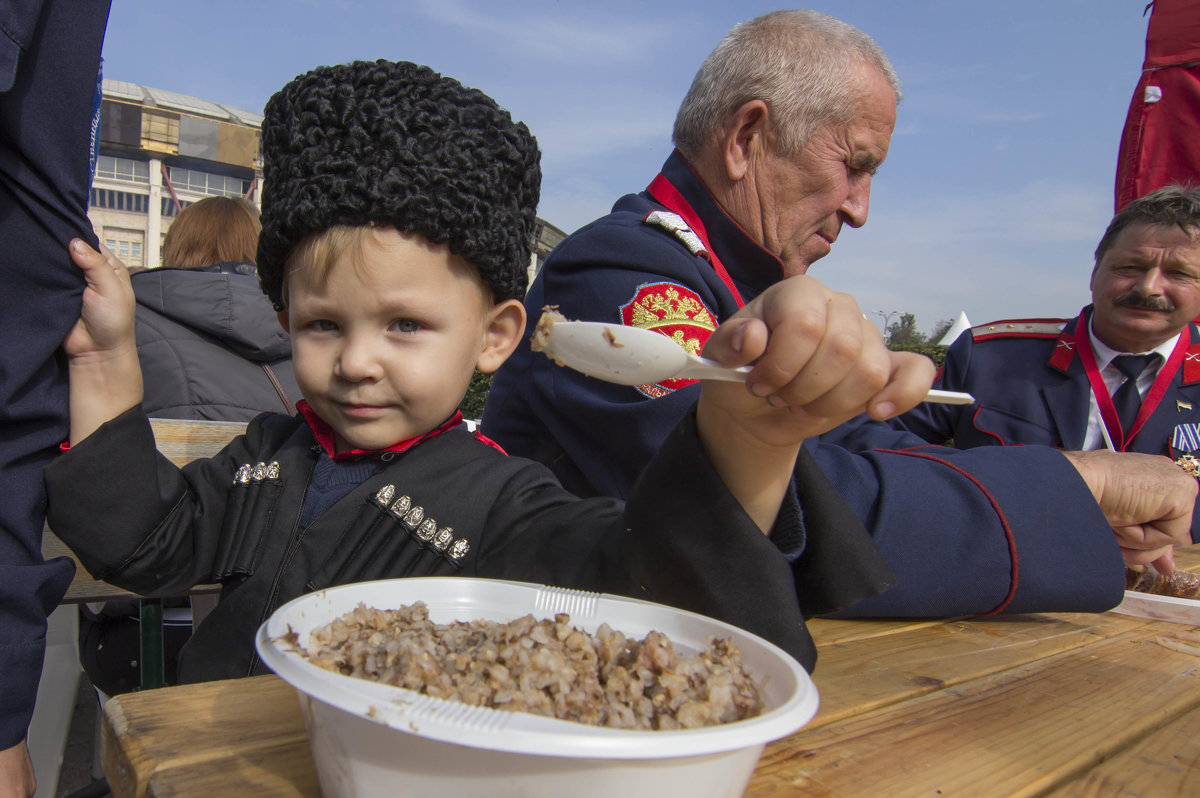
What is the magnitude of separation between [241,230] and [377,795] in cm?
338

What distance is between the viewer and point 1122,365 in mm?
2996

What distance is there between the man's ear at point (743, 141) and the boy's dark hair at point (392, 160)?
1.14 metres

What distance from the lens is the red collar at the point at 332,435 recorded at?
1.41m

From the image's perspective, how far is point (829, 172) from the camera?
2441mm

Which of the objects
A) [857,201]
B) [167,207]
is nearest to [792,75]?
[857,201]

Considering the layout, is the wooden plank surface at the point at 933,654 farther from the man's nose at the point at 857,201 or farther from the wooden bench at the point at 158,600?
the man's nose at the point at 857,201

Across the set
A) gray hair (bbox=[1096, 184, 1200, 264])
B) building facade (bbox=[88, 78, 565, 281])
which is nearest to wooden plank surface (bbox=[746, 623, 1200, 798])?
gray hair (bbox=[1096, 184, 1200, 264])

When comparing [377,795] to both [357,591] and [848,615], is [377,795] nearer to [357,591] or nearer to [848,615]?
[357,591]

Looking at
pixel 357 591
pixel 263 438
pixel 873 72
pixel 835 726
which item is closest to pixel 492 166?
pixel 263 438

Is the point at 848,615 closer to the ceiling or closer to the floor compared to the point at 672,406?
closer to the floor

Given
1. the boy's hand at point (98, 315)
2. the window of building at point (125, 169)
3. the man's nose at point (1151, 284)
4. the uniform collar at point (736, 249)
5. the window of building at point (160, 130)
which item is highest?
the window of building at point (160, 130)

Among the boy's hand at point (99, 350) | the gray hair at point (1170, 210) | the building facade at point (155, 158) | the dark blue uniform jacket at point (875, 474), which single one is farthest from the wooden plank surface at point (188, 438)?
the building facade at point (155, 158)

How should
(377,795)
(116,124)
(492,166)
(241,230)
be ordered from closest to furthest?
(377,795) < (492,166) < (241,230) < (116,124)

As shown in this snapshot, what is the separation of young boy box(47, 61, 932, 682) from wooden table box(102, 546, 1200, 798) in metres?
0.38
